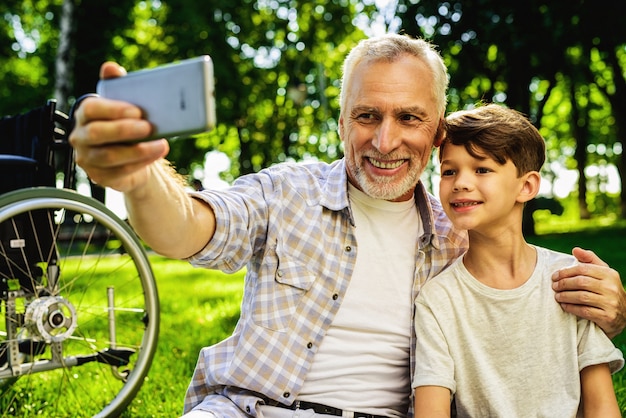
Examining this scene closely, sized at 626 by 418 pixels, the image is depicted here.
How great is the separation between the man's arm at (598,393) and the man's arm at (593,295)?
14 cm

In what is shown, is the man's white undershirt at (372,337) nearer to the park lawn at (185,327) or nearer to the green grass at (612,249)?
the park lawn at (185,327)

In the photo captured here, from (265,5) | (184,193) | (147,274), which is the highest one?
(265,5)

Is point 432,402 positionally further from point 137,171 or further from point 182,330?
point 182,330

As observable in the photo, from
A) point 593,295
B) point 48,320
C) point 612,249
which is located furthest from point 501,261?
point 612,249

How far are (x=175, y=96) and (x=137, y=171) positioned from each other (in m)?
0.25

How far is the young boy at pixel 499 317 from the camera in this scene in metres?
2.21

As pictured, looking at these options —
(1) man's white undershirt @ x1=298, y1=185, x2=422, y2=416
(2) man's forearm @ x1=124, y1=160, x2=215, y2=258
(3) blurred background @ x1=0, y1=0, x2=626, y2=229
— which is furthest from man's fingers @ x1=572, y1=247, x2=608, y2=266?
(3) blurred background @ x1=0, y1=0, x2=626, y2=229

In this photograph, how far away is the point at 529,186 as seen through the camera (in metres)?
2.39

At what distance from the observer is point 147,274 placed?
326 centimetres

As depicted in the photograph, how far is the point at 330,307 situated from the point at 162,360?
229 cm

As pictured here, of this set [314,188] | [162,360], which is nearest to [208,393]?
[314,188]

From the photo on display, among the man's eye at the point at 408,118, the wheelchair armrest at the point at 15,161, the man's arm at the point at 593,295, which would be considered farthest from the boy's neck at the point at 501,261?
the wheelchair armrest at the point at 15,161

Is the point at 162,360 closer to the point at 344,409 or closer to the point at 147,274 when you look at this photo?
the point at 147,274

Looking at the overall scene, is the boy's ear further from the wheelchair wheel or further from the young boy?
the wheelchair wheel
